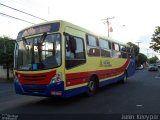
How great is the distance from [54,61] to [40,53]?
0.72m

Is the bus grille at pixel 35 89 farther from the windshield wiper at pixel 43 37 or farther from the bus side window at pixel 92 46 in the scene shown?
the bus side window at pixel 92 46

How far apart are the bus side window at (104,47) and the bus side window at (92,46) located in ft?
2.34

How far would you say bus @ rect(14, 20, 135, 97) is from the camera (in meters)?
10.5

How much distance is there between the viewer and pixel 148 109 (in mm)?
9875

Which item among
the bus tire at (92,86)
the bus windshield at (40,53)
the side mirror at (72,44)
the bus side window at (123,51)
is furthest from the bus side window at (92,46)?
the bus side window at (123,51)

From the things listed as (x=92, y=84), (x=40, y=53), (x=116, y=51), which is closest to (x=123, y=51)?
(x=116, y=51)

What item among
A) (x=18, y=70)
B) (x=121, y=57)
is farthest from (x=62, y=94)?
(x=121, y=57)

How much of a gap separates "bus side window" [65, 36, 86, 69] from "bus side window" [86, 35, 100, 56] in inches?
29.1

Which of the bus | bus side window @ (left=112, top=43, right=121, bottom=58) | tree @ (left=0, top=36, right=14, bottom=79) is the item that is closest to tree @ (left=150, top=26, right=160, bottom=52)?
tree @ (left=0, top=36, right=14, bottom=79)

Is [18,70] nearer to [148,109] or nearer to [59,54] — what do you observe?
[59,54]

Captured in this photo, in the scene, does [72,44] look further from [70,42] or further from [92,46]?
[92,46]

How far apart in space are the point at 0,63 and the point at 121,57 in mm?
17750

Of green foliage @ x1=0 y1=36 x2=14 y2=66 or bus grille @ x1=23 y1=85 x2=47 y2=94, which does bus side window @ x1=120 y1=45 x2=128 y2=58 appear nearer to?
bus grille @ x1=23 y1=85 x2=47 y2=94

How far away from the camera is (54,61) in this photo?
10.6m
